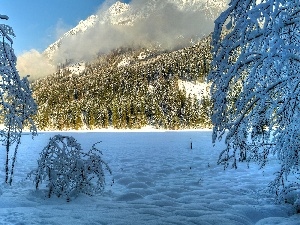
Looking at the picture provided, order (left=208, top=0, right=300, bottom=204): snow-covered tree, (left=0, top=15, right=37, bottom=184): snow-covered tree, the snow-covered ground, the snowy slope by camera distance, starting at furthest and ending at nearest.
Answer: the snowy slope < (left=0, top=15, right=37, bottom=184): snow-covered tree < the snow-covered ground < (left=208, top=0, right=300, bottom=204): snow-covered tree

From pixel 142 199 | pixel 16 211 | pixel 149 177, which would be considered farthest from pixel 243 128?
pixel 149 177

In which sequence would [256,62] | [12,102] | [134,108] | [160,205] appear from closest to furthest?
[256,62], [160,205], [12,102], [134,108]

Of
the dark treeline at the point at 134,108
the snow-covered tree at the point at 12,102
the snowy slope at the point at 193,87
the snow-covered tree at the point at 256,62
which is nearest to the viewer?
the snow-covered tree at the point at 256,62

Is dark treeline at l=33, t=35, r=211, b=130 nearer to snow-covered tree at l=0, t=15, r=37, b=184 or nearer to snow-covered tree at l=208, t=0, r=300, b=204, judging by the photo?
snow-covered tree at l=0, t=15, r=37, b=184

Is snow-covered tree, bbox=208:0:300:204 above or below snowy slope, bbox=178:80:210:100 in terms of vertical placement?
below

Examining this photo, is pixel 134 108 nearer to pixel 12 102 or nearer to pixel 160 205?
pixel 12 102

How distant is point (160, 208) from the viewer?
8.45 metres

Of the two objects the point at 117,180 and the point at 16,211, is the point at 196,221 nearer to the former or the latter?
the point at 16,211

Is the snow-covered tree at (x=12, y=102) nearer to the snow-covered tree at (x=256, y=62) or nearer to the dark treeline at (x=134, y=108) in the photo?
the snow-covered tree at (x=256, y=62)

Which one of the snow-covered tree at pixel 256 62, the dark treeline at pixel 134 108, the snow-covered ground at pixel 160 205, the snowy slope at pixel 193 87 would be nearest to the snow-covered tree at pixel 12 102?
the snow-covered ground at pixel 160 205

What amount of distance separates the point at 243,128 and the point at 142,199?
15.0 ft

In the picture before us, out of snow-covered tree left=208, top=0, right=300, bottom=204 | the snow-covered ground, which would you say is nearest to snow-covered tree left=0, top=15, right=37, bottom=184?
the snow-covered ground

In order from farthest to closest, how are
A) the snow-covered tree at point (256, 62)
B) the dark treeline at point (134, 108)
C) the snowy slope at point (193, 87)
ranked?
the snowy slope at point (193, 87) < the dark treeline at point (134, 108) < the snow-covered tree at point (256, 62)

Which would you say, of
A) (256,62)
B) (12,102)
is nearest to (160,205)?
(256,62)
